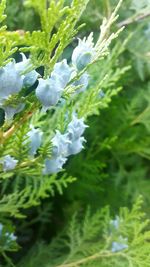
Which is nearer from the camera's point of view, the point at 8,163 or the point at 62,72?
the point at 62,72

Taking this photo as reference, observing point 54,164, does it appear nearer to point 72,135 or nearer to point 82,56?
point 72,135

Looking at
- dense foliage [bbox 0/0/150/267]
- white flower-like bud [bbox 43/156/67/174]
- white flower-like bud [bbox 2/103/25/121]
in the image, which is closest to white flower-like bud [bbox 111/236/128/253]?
dense foliage [bbox 0/0/150/267]

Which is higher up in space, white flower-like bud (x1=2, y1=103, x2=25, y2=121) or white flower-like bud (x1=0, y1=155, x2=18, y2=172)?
white flower-like bud (x1=0, y1=155, x2=18, y2=172)

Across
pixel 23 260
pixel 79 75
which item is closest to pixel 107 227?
pixel 23 260

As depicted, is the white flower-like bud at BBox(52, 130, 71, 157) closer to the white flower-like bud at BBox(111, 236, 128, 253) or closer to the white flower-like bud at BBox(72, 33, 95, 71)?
the white flower-like bud at BBox(72, 33, 95, 71)

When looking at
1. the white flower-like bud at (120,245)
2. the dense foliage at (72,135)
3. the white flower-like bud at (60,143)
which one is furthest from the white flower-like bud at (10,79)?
the white flower-like bud at (120,245)

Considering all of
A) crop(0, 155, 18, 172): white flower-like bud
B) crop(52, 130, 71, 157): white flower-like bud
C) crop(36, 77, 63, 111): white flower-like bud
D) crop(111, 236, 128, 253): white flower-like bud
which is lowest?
crop(111, 236, 128, 253): white flower-like bud

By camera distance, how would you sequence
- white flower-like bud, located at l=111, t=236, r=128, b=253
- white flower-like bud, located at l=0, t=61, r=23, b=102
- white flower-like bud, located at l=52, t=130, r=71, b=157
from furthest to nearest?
white flower-like bud, located at l=111, t=236, r=128, b=253
white flower-like bud, located at l=52, t=130, r=71, b=157
white flower-like bud, located at l=0, t=61, r=23, b=102

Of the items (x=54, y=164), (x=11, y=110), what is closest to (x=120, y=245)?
(x=54, y=164)

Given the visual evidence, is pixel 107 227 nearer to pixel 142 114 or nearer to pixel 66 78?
pixel 142 114

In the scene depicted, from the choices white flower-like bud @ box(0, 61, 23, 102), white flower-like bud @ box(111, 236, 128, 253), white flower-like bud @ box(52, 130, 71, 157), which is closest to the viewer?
white flower-like bud @ box(0, 61, 23, 102)
